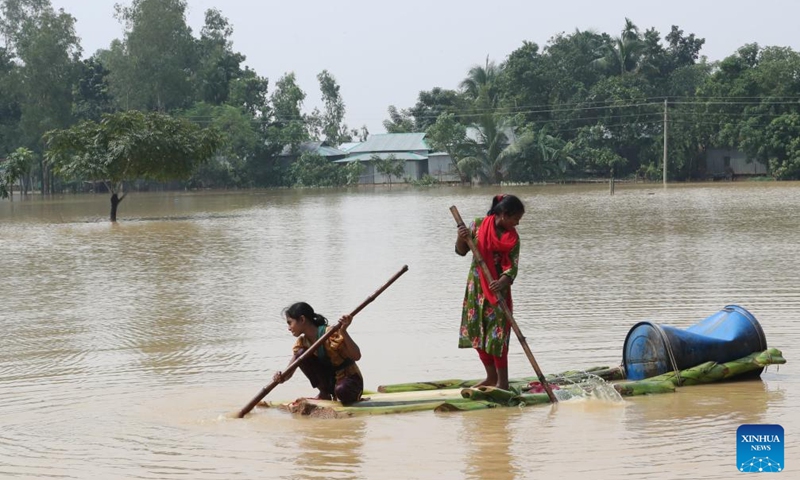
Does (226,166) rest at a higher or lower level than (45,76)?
lower

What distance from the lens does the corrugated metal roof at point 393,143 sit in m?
63.1

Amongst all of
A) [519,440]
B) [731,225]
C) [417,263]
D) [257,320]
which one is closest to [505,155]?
[731,225]

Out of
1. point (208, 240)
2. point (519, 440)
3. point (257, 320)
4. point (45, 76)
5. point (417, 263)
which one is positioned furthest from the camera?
point (45, 76)

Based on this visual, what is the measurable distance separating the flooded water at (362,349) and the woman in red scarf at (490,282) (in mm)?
431

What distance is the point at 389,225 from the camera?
83.9 feet

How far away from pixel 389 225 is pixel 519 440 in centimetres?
1977

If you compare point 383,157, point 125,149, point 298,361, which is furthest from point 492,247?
point 383,157

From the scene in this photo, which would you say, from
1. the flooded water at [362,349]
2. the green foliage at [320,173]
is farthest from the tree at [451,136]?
the flooded water at [362,349]

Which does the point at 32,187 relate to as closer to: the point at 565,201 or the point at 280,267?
the point at 565,201

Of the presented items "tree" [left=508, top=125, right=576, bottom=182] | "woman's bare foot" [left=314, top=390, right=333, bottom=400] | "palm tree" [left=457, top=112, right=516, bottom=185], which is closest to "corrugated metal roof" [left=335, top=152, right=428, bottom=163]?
"palm tree" [left=457, top=112, right=516, bottom=185]

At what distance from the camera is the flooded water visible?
5629 mm

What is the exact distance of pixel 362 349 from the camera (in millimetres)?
9055

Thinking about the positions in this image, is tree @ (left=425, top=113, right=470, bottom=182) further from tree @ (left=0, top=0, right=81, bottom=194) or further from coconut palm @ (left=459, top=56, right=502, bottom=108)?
tree @ (left=0, top=0, right=81, bottom=194)

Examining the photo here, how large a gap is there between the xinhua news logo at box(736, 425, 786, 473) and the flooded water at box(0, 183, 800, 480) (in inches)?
2.8
